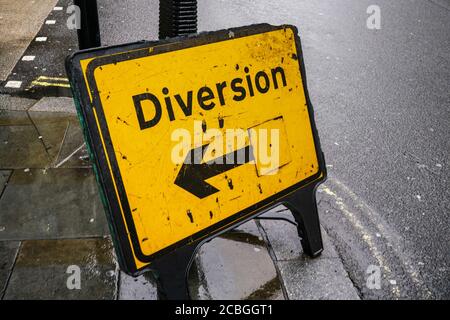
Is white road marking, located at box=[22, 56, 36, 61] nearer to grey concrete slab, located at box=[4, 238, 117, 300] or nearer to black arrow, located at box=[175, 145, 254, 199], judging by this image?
grey concrete slab, located at box=[4, 238, 117, 300]

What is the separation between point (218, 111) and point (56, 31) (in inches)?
192

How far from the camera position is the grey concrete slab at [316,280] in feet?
7.95

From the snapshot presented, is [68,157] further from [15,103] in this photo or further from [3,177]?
[15,103]

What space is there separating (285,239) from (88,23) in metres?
2.09

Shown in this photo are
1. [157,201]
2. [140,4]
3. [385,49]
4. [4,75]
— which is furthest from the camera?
[140,4]

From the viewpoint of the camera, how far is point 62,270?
2.41m

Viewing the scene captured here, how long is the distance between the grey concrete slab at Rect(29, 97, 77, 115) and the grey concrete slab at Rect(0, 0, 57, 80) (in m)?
0.84

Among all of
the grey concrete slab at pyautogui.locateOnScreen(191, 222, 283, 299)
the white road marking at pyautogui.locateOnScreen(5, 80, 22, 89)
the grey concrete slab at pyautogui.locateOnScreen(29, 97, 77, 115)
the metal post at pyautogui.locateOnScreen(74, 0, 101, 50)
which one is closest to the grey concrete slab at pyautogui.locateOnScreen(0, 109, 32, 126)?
the grey concrete slab at pyautogui.locateOnScreen(29, 97, 77, 115)

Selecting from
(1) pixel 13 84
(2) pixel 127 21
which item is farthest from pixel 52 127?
(2) pixel 127 21

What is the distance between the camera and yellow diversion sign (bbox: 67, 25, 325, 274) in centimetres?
171
